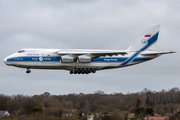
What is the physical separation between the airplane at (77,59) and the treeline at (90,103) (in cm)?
630

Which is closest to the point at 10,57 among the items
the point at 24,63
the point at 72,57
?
the point at 24,63

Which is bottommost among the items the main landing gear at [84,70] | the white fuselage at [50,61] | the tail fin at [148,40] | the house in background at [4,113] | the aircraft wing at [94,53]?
the house in background at [4,113]

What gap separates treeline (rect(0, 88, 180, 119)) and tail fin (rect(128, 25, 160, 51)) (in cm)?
856

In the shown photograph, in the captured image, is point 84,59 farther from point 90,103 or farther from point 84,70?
point 90,103

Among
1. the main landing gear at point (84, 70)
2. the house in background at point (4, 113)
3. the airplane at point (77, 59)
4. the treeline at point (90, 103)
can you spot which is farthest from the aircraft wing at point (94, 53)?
the house in background at point (4, 113)

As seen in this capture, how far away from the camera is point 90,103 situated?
5372 centimetres

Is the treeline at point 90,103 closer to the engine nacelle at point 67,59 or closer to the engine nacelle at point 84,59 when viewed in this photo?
the engine nacelle at point 67,59

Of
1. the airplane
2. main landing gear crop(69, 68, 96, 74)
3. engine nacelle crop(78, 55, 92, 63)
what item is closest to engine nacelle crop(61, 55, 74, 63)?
the airplane

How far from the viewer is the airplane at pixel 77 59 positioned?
1506 inches

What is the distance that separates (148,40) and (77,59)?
32.4 feet

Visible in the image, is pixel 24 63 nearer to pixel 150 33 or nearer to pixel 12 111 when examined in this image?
pixel 12 111

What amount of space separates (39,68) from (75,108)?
15.3m

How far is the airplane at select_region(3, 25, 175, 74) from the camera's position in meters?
38.2

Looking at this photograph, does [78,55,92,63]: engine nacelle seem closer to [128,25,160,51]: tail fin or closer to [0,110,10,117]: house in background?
[128,25,160,51]: tail fin
